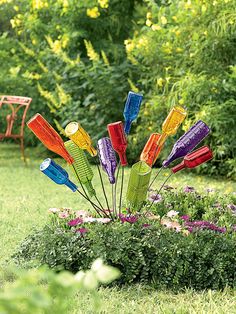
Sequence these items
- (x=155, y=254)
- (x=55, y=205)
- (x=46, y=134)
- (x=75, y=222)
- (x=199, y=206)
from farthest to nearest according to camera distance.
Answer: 1. (x=55, y=205)
2. (x=199, y=206)
3. (x=75, y=222)
4. (x=46, y=134)
5. (x=155, y=254)

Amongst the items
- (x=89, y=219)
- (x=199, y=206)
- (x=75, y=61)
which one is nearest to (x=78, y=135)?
(x=89, y=219)

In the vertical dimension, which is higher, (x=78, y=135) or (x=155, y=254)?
(x=78, y=135)

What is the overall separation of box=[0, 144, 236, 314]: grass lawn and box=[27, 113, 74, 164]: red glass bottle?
73 cm

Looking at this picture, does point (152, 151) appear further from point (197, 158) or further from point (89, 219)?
point (89, 219)

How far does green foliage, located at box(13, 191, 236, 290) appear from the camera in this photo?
122 inches

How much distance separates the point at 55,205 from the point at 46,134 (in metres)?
2.42

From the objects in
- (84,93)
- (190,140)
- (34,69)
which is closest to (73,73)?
(84,93)

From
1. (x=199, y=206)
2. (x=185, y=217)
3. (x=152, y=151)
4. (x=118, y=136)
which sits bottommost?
(x=199, y=206)

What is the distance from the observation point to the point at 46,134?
10.7 ft

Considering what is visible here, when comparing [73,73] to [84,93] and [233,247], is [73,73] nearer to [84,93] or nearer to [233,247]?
[84,93]

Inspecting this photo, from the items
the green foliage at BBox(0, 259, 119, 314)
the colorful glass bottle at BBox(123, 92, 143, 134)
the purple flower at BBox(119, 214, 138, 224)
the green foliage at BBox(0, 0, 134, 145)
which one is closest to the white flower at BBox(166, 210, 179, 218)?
the purple flower at BBox(119, 214, 138, 224)

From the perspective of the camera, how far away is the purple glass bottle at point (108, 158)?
11.1 feet

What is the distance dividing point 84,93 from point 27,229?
466cm

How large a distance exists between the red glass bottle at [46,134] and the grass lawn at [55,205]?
730 mm
